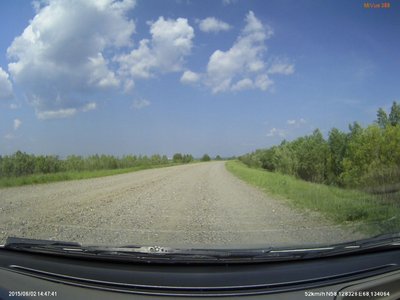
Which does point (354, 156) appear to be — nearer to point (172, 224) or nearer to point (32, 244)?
point (172, 224)

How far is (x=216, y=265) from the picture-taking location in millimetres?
2838

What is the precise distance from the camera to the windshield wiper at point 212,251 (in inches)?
112

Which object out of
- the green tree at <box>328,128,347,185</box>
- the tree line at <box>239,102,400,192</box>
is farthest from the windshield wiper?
the green tree at <box>328,128,347,185</box>

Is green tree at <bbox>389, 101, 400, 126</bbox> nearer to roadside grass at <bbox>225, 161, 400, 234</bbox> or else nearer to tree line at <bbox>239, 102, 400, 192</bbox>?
tree line at <bbox>239, 102, 400, 192</bbox>

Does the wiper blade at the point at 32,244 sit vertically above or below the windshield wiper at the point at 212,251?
above

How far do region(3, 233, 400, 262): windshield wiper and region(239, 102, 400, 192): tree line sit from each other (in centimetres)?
533

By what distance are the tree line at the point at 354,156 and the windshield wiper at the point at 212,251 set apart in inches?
210

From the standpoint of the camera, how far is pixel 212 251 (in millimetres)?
2941

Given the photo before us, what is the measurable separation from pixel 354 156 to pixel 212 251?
1512cm

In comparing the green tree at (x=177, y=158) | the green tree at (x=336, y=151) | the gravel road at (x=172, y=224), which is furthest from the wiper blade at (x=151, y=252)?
the green tree at (x=177, y=158)

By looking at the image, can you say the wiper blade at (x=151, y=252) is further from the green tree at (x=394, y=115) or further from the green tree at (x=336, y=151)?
the green tree at (x=336, y=151)

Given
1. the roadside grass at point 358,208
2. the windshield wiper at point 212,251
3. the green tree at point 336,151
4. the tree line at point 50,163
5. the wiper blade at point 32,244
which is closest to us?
the windshield wiper at point 212,251

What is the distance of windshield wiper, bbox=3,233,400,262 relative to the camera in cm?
286

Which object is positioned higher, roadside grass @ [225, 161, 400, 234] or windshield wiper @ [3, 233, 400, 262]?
windshield wiper @ [3, 233, 400, 262]
